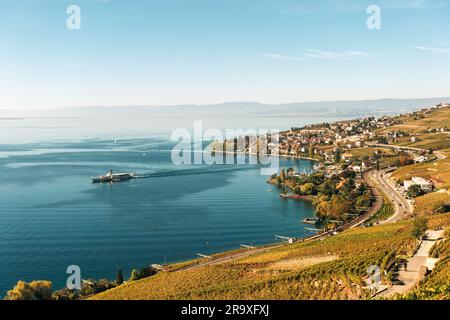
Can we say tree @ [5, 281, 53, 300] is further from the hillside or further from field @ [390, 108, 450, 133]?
field @ [390, 108, 450, 133]

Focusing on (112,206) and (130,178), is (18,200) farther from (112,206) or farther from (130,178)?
(130,178)

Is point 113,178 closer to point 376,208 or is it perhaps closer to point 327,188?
point 327,188

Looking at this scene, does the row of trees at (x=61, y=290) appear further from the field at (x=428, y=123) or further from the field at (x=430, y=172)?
the field at (x=428, y=123)

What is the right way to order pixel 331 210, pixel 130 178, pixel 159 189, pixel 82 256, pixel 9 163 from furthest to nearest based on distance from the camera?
1. pixel 9 163
2. pixel 130 178
3. pixel 159 189
4. pixel 331 210
5. pixel 82 256

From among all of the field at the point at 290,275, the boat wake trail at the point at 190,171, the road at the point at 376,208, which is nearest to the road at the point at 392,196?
the road at the point at 376,208

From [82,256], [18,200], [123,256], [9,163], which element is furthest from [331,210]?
[9,163]
